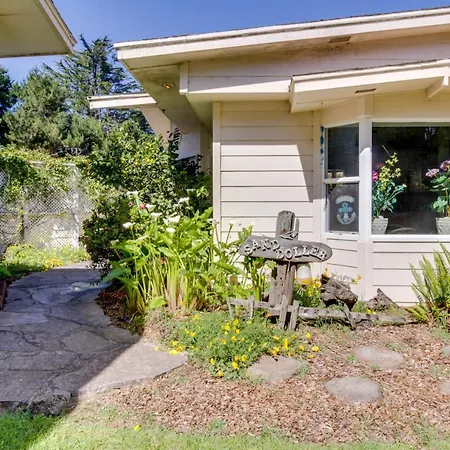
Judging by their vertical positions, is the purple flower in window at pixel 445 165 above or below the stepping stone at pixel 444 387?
above

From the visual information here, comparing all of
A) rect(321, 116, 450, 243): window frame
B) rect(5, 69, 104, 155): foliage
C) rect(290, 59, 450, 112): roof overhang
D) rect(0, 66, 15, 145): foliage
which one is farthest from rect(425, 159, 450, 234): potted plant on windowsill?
rect(0, 66, 15, 145): foliage

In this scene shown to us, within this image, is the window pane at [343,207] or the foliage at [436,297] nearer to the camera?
the foliage at [436,297]

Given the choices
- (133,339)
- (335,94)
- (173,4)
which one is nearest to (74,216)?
(133,339)

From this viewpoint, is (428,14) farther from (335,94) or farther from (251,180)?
(251,180)

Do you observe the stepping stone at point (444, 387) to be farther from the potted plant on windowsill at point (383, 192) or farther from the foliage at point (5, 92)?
the foliage at point (5, 92)

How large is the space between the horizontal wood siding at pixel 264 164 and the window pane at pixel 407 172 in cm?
85

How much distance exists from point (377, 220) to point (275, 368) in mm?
2439

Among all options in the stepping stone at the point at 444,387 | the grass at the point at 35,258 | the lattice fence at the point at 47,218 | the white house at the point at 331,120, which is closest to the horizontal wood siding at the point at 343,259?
the white house at the point at 331,120

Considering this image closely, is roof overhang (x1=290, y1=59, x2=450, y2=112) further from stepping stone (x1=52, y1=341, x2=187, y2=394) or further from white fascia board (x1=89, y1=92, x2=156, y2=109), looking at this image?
white fascia board (x1=89, y1=92, x2=156, y2=109)

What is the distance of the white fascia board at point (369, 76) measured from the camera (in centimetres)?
407

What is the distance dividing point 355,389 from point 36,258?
23.7ft

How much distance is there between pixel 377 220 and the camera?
4.68m

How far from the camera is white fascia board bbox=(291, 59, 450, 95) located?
13.3 feet

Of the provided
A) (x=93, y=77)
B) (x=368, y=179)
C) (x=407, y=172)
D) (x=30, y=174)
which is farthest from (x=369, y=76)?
(x=93, y=77)
